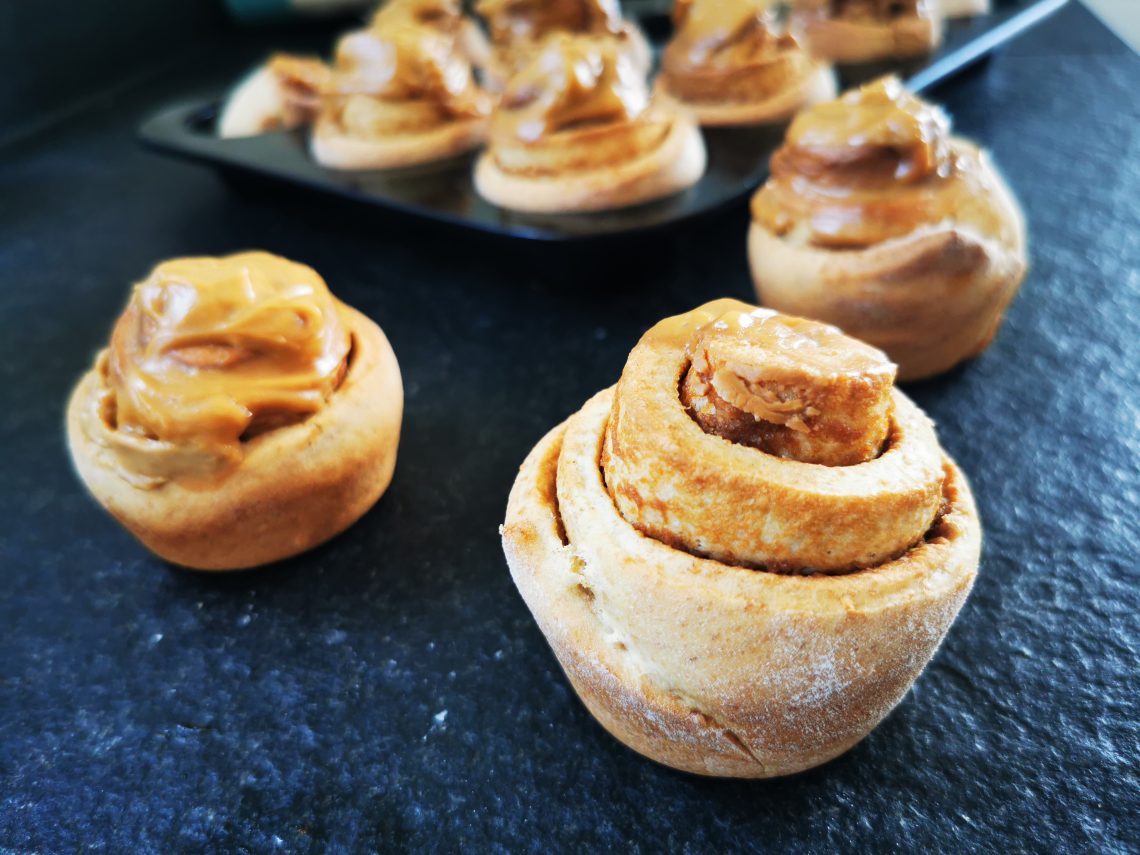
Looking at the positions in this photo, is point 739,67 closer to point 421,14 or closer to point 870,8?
point 870,8

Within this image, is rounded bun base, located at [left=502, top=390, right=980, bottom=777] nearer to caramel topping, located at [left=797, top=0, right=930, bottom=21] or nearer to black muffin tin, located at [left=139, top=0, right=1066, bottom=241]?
black muffin tin, located at [left=139, top=0, right=1066, bottom=241]

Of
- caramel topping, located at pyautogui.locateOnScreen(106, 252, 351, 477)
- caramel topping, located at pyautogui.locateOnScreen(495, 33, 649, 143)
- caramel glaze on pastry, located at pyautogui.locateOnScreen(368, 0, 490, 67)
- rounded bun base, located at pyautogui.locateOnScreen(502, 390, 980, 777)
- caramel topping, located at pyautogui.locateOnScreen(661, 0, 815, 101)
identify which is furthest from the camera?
caramel glaze on pastry, located at pyautogui.locateOnScreen(368, 0, 490, 67)

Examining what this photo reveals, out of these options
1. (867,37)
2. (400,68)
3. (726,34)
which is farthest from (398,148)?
(867,37)

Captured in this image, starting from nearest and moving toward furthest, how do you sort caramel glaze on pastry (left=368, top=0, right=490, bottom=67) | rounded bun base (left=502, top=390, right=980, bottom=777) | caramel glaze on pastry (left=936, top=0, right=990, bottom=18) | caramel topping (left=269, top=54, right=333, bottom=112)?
rounded bun base (left=502, top=390, right=980, bottom=777), caramel topping (left=269, top=54, right=333, bottom=112), caramel glaze on pastry (left=368, top=0, right=490, bottom=67), caramel glaze on pastry (left=936, top=0, right=990, bottom=18)

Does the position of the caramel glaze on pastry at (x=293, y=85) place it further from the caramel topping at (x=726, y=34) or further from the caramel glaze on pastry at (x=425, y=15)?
the caramel topping at (x=726, y=34)

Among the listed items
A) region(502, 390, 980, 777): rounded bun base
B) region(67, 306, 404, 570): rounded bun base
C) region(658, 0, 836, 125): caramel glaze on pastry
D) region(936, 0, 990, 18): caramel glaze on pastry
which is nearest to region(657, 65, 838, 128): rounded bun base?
region(658, 0, 836, 125): caramel glaze on pastry

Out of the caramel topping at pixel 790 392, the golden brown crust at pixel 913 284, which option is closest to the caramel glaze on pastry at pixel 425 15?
the golden brown crust at pixel 913 284
